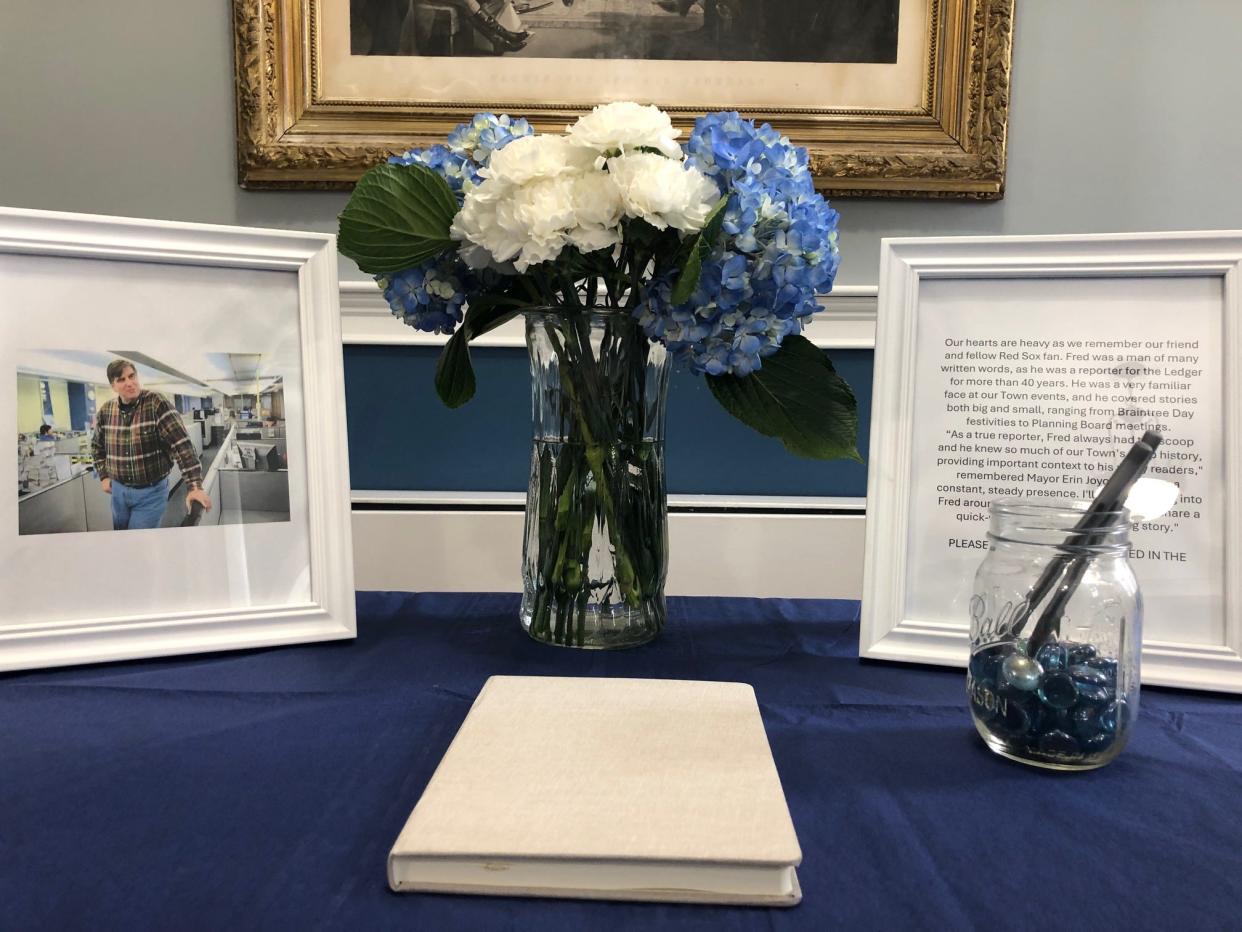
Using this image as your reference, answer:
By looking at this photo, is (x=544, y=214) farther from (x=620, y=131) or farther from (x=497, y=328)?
(x=497, y=328)

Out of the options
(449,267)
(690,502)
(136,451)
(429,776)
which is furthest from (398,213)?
(690,502)

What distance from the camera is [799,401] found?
73 cm

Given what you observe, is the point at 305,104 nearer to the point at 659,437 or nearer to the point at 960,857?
the point at 659,437

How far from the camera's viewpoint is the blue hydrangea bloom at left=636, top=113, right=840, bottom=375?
2.10ft

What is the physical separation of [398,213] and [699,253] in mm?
244

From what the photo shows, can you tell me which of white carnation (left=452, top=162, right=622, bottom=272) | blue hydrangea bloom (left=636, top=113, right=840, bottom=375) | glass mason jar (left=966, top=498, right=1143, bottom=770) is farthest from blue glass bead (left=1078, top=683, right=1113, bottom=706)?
white carnation (left=452, top=162, right=622, bottom=272)

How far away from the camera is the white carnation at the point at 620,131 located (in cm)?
64

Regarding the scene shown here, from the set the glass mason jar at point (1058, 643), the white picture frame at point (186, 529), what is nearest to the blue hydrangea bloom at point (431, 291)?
the white picture frame at point (186, 529)

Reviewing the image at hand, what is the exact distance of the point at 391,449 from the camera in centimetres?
110

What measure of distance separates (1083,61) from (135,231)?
103 cm

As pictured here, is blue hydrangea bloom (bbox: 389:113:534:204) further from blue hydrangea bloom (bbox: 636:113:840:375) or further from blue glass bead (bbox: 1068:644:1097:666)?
blue glass bead (bbox: 1068:644:1097:666)

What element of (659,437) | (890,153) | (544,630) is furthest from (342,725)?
(890,153)

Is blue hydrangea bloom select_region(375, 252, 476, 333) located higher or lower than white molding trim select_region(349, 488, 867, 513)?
higher

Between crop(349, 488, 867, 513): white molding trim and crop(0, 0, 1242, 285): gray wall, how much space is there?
0.33m
